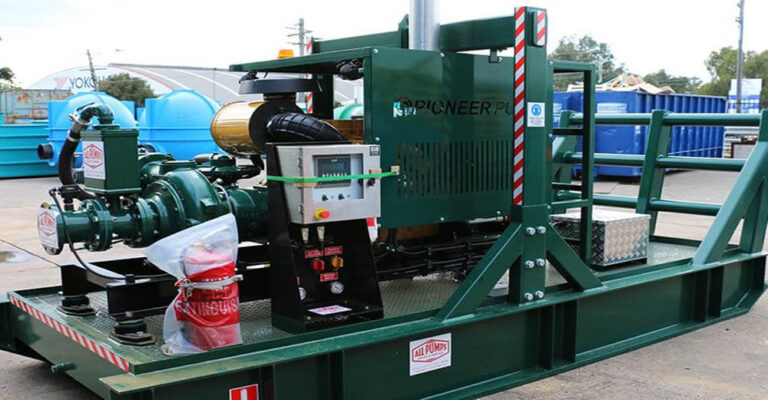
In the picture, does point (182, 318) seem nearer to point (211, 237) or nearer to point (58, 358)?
point (211, 237)

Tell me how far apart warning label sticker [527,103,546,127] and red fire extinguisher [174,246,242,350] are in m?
1.95

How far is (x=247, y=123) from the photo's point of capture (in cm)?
445

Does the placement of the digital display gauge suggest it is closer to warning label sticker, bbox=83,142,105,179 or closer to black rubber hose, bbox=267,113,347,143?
black rubber hose, bbox=267,113,347,143

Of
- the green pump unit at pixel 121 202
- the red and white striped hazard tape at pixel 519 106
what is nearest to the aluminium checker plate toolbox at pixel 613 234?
the red and white striped hazard tape at pixel 519 106

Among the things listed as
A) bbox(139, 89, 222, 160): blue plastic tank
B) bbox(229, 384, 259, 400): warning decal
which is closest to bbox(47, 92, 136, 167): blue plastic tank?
bbox(139, 89, 222, 160): blue plastic tank

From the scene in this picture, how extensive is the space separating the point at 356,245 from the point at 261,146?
2.85 feet

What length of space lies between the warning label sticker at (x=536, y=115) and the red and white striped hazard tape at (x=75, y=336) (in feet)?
8.53

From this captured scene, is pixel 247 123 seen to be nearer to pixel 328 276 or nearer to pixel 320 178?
pixel 320 178

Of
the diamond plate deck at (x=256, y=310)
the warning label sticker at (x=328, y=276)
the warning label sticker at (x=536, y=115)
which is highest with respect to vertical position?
the warning label sticker at (x=536, y=115)

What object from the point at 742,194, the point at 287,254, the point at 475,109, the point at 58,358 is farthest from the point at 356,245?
the point at 742,194

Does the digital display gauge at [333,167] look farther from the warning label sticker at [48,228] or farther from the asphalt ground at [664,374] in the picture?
the asphalt ground at [664,374]

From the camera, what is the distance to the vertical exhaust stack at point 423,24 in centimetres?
470

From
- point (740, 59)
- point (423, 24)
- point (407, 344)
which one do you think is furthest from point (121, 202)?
point (740, 59)

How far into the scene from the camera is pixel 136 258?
15.8 feet
